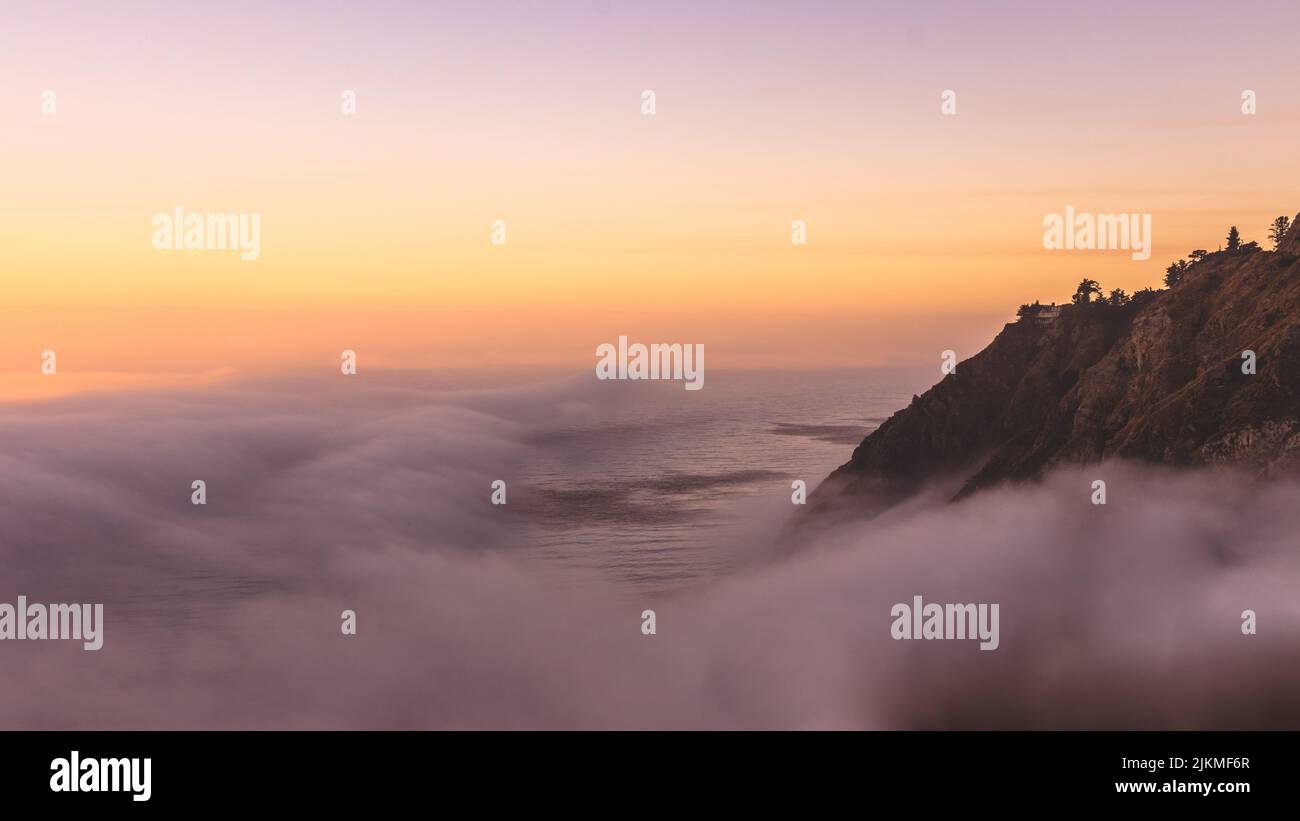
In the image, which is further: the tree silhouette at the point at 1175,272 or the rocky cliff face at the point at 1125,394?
the tree silhouette at the point at 1175,272

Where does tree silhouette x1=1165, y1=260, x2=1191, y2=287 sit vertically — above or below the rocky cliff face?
above

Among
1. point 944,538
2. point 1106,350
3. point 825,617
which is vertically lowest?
point 825,617

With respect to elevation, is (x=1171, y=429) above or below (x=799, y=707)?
above

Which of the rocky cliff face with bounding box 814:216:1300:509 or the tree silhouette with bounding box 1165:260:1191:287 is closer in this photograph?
the rocky cliff face with bounding box 814:216:1300:509

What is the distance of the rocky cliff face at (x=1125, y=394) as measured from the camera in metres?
119

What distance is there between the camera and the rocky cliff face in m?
119

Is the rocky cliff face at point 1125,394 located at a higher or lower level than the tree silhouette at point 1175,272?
lower

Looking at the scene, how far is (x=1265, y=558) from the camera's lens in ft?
413

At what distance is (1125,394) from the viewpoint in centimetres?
14225

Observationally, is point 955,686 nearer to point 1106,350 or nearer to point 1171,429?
point 1171,429
